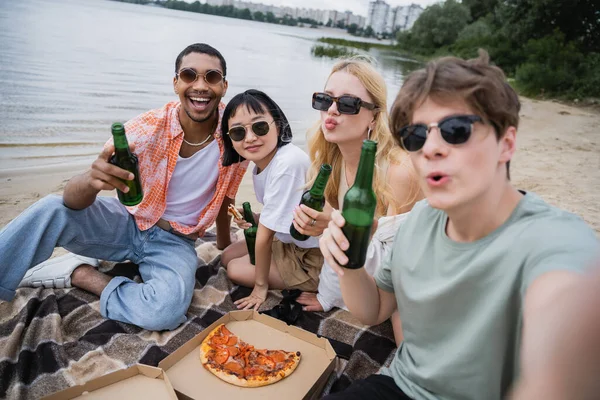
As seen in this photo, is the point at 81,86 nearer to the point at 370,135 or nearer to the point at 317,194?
the point at 370,135

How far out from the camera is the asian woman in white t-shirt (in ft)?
11.3

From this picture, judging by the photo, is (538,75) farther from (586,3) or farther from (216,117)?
(216,117)

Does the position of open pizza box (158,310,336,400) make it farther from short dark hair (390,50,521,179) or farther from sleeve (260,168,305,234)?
short dark hair (390,50,521,179)

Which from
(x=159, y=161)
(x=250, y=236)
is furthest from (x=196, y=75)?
(x=250, y=236)

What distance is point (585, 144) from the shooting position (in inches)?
469

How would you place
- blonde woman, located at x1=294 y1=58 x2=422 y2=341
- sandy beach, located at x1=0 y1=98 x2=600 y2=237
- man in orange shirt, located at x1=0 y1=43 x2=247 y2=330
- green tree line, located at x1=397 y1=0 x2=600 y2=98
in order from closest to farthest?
blonde woman, located at x1=294 y1=58 x2=422 y2=341 → man in orange shirt, located at x1=0 y1=43 x2=247 y2=330 → sandy beach, located at x1=0 y1=98 x2=600 y2=237 → green tree line, located at x1=397 y1=0 x2=600 y2=98

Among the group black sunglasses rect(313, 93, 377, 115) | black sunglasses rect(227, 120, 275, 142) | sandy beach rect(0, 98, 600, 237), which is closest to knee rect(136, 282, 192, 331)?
black sunglasses rect(227, 120, 275, 142)

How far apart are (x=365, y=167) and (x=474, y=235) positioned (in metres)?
0.59

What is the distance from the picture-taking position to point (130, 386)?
2490 mm

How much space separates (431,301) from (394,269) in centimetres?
30

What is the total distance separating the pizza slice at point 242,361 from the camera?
2.63 meters

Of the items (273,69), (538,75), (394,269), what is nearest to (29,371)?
(394,269)

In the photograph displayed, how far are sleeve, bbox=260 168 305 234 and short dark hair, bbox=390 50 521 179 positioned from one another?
1859 millimetres

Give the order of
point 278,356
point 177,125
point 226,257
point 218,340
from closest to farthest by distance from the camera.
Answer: point 278,356, point 218,340, point 177,125, point 226,257
